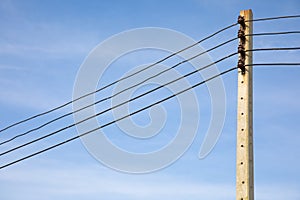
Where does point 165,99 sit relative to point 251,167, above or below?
above

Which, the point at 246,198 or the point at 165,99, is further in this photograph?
the point at 165,99

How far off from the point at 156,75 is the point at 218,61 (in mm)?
2077

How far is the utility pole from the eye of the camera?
7402 mm

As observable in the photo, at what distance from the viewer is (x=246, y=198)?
7.25 metres

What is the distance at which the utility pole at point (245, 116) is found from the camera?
740cm

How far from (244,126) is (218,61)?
2232 millimetres

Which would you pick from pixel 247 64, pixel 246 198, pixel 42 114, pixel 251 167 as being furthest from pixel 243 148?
pixel 42 114

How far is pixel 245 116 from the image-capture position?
781cm

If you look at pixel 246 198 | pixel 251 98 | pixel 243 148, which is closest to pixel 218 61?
pixel 251 98

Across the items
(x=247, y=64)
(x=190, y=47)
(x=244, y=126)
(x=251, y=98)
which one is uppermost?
(x=190, y=47)

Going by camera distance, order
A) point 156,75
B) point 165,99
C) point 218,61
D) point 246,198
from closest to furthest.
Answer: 1. point 246,198
2. point 218,61
3. point 165,99
4. point 156,75

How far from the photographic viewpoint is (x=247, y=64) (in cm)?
834

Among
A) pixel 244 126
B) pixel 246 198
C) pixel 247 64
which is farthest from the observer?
pixel 247 64

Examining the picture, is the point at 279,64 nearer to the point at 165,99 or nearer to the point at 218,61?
the point at 218,61
